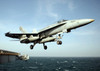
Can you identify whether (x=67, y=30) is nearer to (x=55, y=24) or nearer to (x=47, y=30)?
(x=55, y=24)

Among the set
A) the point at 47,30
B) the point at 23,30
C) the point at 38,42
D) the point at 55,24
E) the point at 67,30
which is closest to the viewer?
the point at 67,30

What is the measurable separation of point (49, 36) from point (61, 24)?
13.6 feet

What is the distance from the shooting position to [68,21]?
18953 mm

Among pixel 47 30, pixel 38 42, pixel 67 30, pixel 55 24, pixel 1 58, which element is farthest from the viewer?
pixel 1 58

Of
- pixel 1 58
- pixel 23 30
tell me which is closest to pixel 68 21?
pixel 23 30

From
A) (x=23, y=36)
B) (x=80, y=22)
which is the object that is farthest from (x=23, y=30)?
(x=80, y=22)

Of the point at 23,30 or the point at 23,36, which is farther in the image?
the point at 23,30

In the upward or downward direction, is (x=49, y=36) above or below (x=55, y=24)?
below

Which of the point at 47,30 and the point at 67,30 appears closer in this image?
the point at 67,30

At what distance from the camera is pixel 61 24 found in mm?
19375

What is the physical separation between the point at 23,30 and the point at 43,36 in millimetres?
11827

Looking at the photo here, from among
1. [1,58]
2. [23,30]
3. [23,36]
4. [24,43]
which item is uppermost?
[23,30]

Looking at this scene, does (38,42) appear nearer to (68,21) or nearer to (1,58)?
(68,21)

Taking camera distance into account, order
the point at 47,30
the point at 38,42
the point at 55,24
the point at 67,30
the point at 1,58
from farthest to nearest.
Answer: the point at 1,58 < the point at 38,42 < the point at 47,30 < the point at 55,24 < the point at 67,30
